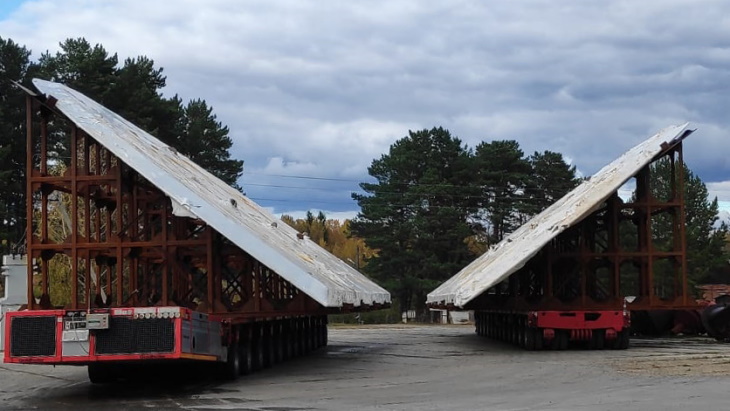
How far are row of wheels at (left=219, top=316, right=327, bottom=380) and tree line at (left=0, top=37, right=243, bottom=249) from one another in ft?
80.8

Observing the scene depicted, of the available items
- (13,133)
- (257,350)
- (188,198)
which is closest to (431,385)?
(257,350)

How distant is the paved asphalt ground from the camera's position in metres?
14.5

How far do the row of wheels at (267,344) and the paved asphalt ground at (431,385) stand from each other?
35cm

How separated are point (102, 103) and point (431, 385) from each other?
37.5m

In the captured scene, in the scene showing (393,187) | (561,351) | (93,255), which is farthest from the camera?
(393,187)

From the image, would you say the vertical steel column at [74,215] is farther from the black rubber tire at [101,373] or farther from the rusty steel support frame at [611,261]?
the rusty steel support frame at [611,261]

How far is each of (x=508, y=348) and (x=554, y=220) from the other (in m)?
3.98

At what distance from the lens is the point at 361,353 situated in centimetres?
2858

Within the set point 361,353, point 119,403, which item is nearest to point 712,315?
point 361,353

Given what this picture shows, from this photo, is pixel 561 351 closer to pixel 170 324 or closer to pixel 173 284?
pixel 173 284

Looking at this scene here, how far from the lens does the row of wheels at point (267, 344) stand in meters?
18.9

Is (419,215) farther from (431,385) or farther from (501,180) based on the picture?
(431,385)

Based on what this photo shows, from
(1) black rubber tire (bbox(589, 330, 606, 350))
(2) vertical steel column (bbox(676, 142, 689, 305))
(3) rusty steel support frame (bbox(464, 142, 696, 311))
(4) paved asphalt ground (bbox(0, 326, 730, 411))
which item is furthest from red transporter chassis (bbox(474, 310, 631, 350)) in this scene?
(2) vertical steel column (bbox(676, 142, 689, 305))

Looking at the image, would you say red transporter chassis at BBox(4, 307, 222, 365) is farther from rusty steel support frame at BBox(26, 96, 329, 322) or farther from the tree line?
the tree line
